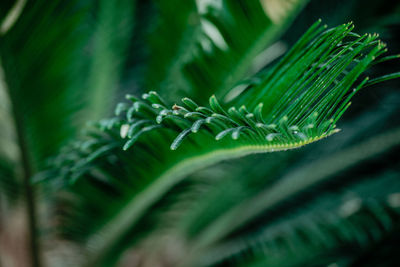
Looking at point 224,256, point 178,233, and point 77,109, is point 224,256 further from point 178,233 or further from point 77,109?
point 77,109

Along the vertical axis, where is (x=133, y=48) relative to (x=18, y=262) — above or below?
above

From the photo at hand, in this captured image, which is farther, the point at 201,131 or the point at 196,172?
the point at 196,172

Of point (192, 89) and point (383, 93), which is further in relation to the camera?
point (383, 93)

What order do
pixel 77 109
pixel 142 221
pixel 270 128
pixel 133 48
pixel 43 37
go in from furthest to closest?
pixel 133 48, pixel 77 109, pixel 142 221, pixel 43 37, pixel 270 128

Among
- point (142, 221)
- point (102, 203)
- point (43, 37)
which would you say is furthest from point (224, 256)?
point (43, 37)

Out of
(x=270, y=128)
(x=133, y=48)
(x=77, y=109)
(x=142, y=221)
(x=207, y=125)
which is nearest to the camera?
(x=270, y=128)

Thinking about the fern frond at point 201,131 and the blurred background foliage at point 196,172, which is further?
the blurred background foliage at point 196,172

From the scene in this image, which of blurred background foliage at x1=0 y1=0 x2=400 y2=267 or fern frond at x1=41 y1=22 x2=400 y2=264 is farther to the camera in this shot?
blurred background foliage at x1=0 y1=0 x2=400 y2=267

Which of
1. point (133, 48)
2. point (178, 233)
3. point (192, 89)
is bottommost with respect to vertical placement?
point (178, 233)
